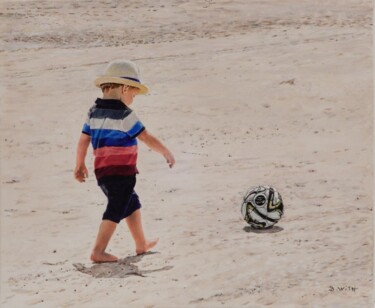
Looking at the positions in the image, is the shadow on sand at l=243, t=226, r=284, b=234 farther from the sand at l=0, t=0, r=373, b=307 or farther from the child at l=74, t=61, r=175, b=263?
the child at l=74, t=61, r=175, b=263

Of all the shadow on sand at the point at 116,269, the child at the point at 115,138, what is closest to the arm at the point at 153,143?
the child at the point at 115,138

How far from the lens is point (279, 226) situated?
32.9 ft

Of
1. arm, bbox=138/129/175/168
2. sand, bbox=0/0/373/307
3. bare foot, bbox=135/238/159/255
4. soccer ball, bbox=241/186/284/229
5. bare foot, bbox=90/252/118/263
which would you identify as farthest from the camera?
soccer ball, bbox=241/186/284/229

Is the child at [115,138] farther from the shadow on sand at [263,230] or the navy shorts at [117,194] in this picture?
the shadow on sand at [263,230]

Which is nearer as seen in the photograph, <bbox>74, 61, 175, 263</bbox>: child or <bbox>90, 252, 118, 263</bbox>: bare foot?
<bbox>74, 61, 175, 263</bbox>: child

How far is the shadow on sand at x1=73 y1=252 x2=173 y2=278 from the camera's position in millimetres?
8398

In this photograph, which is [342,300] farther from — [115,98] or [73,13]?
[73,13]

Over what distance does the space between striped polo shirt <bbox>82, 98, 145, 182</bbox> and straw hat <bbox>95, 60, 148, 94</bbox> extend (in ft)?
0.58

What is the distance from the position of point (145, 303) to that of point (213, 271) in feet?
3.14

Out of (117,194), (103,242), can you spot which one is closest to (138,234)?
(103,242)

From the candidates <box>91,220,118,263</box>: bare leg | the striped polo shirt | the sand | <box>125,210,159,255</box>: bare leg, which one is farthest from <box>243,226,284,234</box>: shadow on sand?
the striped polo shirt

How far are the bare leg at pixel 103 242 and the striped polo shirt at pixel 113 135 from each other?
1.47ft

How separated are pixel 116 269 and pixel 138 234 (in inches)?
16.1

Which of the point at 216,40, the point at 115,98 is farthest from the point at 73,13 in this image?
the point at 115,98
